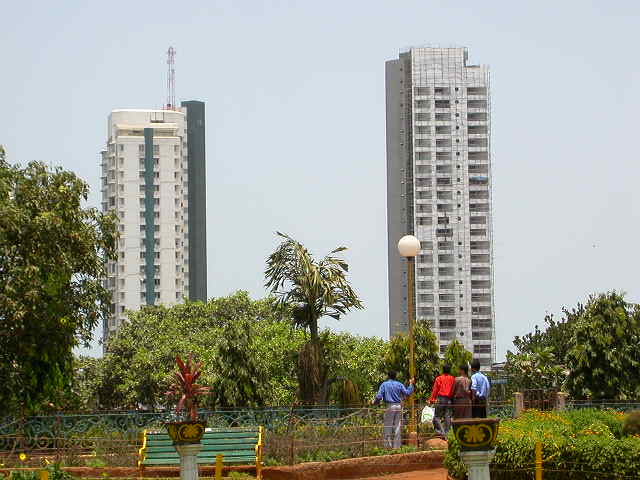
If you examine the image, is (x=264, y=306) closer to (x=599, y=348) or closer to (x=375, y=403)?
(x=599, y=348)

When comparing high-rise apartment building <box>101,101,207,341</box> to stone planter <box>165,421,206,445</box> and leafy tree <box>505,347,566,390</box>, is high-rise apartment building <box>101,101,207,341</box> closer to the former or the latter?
leafy tree <box>505,347,566,390</box>

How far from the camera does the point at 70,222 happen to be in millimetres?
33875

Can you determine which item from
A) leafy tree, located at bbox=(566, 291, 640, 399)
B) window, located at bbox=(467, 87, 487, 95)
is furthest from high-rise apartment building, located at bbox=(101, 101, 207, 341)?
leafy tree, located at bbox=(566, 291, 640, 399)

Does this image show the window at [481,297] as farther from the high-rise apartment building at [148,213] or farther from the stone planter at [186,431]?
the stone planter at [186,431]

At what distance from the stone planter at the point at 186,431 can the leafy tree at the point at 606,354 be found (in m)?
25.2

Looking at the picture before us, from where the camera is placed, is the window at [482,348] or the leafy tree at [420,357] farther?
the window at [482,348]

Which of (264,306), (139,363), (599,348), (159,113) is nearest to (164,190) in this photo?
(159,113)

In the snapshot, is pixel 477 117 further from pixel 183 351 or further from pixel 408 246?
pixel 408 246

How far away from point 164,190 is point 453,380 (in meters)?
136

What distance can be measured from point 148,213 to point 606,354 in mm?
119476

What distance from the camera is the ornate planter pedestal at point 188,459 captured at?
59.3ft

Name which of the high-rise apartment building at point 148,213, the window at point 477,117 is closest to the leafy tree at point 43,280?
the window at point 477,117

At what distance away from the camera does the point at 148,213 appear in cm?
15700

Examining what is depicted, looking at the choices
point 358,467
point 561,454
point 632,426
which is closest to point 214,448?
point 358,467
